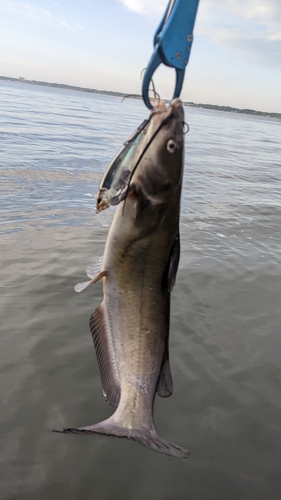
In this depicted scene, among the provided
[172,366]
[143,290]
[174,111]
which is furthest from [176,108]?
[172,366]

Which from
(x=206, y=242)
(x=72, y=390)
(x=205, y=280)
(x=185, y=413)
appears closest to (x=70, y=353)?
(x=72, y=390)

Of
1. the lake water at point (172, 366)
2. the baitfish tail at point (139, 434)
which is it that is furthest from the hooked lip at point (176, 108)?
the lake water at point (172, 366)

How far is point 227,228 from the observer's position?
8805 mm

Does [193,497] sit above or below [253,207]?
below

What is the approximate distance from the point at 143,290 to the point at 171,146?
0.95 meters

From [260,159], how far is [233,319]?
18747 mm

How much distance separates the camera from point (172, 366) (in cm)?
435

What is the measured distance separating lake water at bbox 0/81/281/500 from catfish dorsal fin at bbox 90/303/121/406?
0.95 meters

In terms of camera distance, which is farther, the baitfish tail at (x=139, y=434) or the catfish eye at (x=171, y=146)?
the baitfish tail at (x=139, y=434)

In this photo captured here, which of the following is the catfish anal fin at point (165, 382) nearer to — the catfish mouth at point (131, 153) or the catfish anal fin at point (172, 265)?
the catfish anal fin at point (172, 265)

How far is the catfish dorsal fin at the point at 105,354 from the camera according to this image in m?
2.75

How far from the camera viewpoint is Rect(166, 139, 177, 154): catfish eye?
7.37ft

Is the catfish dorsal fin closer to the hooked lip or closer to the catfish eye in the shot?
the catfish eye

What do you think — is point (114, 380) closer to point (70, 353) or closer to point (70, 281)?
point (70, 353)
